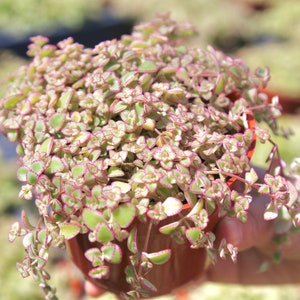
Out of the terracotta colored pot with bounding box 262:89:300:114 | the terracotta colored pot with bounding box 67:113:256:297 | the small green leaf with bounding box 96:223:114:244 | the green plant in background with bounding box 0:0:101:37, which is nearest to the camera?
the small green leaf with bounding box 96:223:114:244

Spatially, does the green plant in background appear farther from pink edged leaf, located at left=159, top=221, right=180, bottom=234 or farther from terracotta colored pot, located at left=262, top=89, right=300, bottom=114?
pink edged leaf, located at left=159, top=221, right=180, bottom=234

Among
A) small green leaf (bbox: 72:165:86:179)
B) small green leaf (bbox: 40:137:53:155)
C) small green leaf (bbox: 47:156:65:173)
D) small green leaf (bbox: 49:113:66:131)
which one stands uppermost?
small green leaf (bbox: 49:113:66:131)

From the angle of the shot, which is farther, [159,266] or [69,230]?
[159,266]

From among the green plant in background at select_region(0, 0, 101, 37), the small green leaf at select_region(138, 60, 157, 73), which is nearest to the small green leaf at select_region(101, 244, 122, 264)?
the small green leaf at select_region(138, 60, 157, 73)

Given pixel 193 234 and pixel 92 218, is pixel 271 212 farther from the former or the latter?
pixel 92 218

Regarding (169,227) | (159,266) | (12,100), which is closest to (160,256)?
(169,227)

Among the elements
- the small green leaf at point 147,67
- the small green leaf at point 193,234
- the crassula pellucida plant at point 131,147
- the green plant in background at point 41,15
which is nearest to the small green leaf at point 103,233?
the crassula pellucida plant at point 131,147

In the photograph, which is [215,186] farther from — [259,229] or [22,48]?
[22,48]
